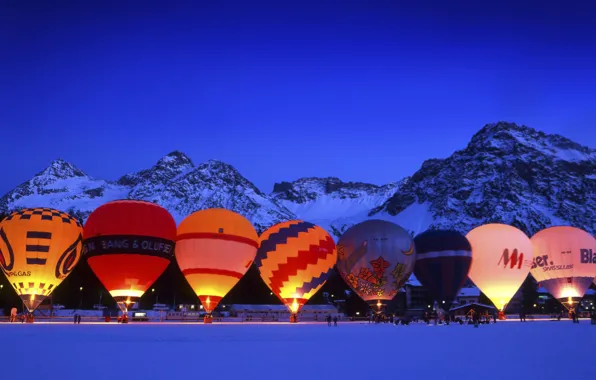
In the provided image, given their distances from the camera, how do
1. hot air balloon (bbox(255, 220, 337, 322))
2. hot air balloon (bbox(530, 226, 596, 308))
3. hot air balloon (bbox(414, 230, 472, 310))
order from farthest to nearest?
hot air balloon (bbox(530, 226, 596, 308)), hot air balloon (bbox(414, 230, 472, 310)), hot air balloon (bbox(255, 220, 337, 322))

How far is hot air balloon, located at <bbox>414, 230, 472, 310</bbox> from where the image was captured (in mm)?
38906

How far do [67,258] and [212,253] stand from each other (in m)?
8.38

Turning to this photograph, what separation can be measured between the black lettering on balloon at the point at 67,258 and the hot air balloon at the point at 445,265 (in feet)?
75.1

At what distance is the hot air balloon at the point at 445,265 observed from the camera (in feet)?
128

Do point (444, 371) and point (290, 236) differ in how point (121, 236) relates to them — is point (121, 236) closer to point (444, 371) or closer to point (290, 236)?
point (290, 236)

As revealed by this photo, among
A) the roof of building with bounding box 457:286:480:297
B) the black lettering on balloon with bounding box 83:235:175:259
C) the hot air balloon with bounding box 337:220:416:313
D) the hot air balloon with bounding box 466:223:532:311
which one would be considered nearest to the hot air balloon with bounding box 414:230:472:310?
the hot air balloon with bounding box 337:220:416:313

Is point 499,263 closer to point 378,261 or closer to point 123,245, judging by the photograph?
point 378,261

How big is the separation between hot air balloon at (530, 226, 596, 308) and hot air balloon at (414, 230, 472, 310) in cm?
800

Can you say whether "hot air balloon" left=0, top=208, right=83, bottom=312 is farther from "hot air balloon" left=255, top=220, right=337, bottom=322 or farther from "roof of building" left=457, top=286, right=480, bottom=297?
"roof of building" left=457, top=286, right=480, bottom=297

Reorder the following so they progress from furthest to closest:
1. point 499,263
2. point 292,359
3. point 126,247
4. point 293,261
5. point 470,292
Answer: point 470,292 → point 499,263 → point 293,261 → point 126,247 → point 292,359

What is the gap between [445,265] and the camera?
39000 mm

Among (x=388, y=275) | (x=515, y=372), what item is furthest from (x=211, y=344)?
(x=388, y=275)

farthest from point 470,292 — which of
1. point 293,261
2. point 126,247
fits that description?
point 126,247

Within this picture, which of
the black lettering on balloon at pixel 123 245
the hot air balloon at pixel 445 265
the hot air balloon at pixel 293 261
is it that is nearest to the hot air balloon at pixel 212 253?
the black lettering on balloon at pixel 123 245
